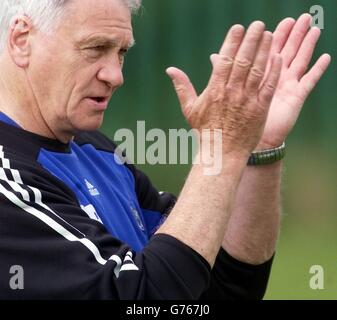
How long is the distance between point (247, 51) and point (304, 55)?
1.76ft

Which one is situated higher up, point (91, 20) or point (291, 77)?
point (91, 20)

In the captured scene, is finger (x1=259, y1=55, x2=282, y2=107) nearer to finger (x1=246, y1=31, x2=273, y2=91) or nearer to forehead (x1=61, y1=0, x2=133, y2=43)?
finger (x1=246, y1=31, x2=273, y2=91)

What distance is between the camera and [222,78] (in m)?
2.05

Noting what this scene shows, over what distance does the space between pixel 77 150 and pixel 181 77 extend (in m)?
0.45

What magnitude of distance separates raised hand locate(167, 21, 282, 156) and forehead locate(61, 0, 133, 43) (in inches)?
8.9

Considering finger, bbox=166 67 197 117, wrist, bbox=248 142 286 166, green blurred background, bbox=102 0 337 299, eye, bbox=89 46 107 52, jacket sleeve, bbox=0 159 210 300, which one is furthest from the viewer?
green blurred background, bbox=102 0 337 299

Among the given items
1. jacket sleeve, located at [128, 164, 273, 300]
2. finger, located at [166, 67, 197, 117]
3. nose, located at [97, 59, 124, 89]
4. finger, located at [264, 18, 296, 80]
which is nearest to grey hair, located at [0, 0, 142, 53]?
nose, located at [97, 59, 124, 89]

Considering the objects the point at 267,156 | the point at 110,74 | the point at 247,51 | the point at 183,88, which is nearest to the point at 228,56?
the point at 247,51

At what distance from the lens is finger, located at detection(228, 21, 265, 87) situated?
2.01m

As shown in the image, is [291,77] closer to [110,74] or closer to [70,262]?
[110,74]

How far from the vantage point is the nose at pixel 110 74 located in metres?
2.24

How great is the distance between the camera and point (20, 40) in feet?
7.39

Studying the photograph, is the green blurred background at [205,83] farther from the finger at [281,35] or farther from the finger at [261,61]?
the finger at [261,61]
